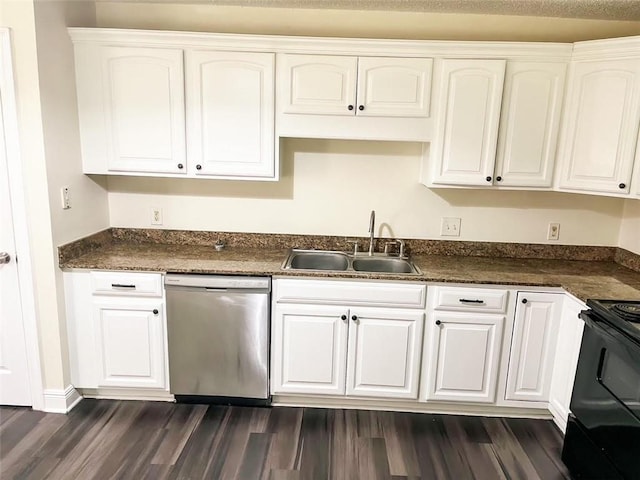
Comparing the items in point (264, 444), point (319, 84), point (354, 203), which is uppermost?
point (319, 84)

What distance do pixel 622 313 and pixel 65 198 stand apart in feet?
9.38

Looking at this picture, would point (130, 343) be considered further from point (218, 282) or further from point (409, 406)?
point (409, 406)

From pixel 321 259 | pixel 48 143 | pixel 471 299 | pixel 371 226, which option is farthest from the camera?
pixel 321 259

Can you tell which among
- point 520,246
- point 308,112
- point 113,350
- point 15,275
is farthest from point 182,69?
point 520,246

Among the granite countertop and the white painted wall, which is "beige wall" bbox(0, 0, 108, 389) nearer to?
the granite countertop

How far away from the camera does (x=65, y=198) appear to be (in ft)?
7.98

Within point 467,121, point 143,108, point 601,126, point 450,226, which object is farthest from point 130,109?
point 601,126

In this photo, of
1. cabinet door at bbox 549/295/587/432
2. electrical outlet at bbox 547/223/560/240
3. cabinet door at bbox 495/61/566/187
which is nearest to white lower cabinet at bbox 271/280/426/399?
cabinet door at bbox 549/295/587/432

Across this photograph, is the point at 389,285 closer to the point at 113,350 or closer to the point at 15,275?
the point at 113,350

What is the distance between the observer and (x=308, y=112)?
8.11 feet

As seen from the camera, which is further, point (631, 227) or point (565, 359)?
point (631, 227)

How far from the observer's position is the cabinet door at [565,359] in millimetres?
2217

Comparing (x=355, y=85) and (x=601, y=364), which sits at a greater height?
(x=355, y=85)

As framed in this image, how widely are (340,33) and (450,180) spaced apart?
1.13 m
